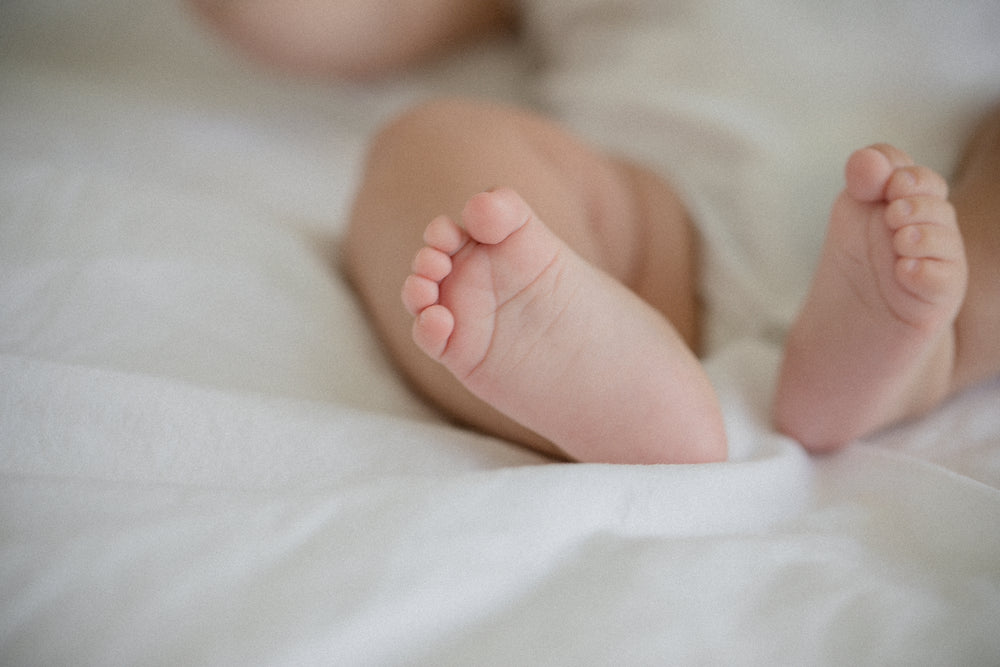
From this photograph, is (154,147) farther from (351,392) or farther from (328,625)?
(328,625)

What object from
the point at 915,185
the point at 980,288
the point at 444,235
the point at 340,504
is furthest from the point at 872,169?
the point at 340,504

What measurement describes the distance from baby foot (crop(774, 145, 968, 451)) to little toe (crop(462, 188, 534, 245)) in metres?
0.21

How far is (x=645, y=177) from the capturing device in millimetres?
674

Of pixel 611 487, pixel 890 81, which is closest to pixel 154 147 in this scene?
pixel 611 487

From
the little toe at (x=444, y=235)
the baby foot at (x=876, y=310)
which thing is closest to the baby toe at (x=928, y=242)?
the baby foot at (x=876, y=310)

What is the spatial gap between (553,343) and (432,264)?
0.30 ft

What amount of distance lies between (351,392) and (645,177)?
0.36 metres

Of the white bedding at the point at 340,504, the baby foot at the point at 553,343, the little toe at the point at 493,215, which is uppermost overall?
the little toe at the point at 493,215

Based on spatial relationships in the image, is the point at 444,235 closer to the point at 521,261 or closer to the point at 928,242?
the point at 521,261

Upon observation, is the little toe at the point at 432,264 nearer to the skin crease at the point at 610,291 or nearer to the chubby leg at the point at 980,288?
the skin crease at the point at 610,291

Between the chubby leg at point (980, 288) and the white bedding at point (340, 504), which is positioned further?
the chubby leg at point (980, 288)

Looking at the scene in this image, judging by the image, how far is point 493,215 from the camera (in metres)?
0.36

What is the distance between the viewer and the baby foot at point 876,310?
0.40 meters

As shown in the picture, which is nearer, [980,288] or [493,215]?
[493,215]
